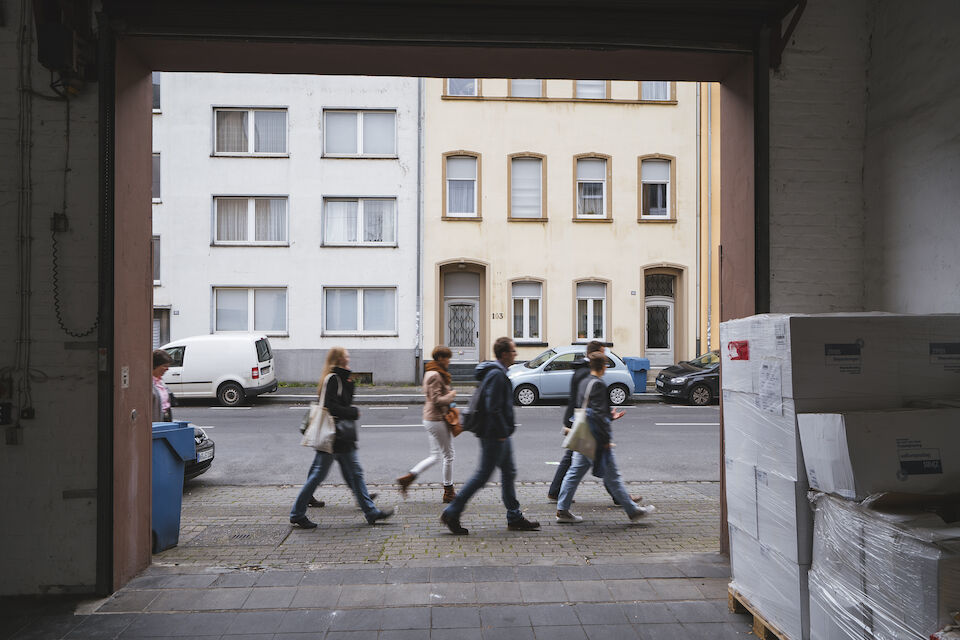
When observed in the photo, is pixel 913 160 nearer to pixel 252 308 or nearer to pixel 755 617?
pixel 755 617

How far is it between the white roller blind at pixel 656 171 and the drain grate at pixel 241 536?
18.2 m

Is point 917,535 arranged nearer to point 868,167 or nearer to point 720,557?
point 720,557

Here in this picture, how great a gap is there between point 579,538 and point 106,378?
4.02 metres

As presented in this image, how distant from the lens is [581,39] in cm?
474

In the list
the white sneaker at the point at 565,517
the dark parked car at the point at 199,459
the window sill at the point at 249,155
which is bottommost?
the white sneaker at the point at 565,517

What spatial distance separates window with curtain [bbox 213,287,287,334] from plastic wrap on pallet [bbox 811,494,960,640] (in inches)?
772

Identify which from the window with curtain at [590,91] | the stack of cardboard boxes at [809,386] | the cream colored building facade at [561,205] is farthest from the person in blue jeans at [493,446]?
the window with curtain at [590,91]

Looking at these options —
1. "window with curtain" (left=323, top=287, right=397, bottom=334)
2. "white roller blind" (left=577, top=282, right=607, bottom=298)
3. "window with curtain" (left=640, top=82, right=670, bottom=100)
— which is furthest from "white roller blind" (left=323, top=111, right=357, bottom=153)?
"window with curtain" (left=640, top=82, right=670, bottom=100)

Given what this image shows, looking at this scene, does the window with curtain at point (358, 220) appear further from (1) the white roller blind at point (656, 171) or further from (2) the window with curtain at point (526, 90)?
(1) the white roller blind at point (656, 171)

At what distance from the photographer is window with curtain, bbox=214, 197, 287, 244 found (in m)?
21.0

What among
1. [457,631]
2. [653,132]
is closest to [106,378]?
[457,631]

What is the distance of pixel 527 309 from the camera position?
69.8 ft

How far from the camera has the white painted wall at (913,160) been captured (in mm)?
4074

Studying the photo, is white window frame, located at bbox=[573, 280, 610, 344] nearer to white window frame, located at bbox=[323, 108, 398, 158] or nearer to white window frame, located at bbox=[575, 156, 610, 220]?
white window frame, located at bbox=[575, 156, 610, 220]
